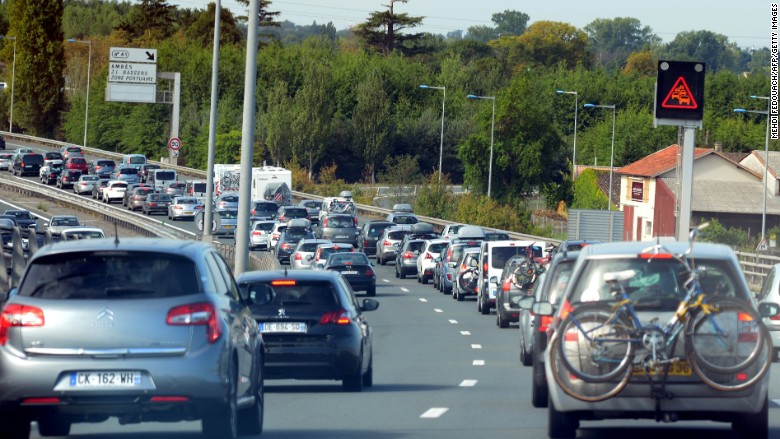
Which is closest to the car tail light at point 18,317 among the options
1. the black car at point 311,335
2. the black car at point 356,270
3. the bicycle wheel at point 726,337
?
the bicycle wheel at point 726,337

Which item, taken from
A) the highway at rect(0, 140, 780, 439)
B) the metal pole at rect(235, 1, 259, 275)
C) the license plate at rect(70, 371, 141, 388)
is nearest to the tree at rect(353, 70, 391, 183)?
the highway at rect(0, 140, 780, 439)

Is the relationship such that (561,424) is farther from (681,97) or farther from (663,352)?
(681,97)

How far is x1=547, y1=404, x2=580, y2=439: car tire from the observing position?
12.6 m

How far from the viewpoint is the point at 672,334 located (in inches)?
456

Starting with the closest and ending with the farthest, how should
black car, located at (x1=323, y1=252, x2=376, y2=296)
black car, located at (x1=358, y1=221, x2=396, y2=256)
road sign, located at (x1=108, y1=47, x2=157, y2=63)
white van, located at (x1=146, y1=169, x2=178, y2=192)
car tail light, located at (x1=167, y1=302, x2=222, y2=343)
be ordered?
car tail light, located at (x1=167, y1=302, x2=222, y2=343)
black car, located at (x1=323, y1=252, x2=376, y2=296)
black car, located at (x1=358, y1=221, x2=396, y2=256)
white van, located at (x1=146, y1=169, x2=178, y2=192)
road sign, located at (x1=108, y1=47, x2=157, y2=63)

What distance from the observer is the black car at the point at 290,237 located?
59.9m

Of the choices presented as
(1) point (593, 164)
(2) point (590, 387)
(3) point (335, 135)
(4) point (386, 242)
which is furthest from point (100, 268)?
(1) point (593, 164)

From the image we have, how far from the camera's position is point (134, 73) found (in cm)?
10138

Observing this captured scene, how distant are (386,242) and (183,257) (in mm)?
52122

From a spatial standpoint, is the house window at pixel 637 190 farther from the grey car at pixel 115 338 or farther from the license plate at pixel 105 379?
the license plate at pixel 105 379

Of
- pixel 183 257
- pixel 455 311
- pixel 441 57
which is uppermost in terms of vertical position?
pixel 441 57

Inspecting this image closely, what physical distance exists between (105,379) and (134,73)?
9223 cm

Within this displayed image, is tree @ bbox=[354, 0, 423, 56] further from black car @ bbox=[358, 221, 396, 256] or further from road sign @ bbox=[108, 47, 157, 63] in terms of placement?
black car @ bbox=[358, 221, 396, 256]

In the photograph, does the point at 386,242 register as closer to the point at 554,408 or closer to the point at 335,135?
the point at 554,408
